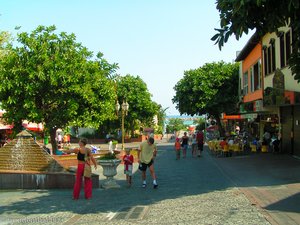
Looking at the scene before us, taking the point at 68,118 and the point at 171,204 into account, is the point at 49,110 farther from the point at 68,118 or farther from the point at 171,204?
the point at 171,204

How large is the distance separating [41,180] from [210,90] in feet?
102

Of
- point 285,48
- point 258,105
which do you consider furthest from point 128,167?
point 258,105

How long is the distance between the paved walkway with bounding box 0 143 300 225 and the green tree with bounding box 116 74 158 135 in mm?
42550

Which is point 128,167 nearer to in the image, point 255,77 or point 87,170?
point 87,170

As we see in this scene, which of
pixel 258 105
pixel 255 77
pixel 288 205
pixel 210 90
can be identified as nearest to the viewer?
pixel 288 205

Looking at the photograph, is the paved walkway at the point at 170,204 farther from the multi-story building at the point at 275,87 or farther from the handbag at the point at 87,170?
the multi-story building at the point at 275,87

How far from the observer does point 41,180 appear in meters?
13.1

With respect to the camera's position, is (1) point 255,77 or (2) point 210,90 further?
(2) point 210,90

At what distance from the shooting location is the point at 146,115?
58406 millimetres

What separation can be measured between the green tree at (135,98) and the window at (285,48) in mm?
36097

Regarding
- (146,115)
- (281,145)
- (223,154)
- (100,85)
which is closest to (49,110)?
(100,85)

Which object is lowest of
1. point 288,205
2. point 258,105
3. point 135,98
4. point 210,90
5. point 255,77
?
point 288,205

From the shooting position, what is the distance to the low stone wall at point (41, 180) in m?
13.0

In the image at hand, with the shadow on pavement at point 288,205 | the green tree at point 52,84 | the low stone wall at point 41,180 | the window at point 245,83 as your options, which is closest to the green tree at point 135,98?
the window at point 245,83
